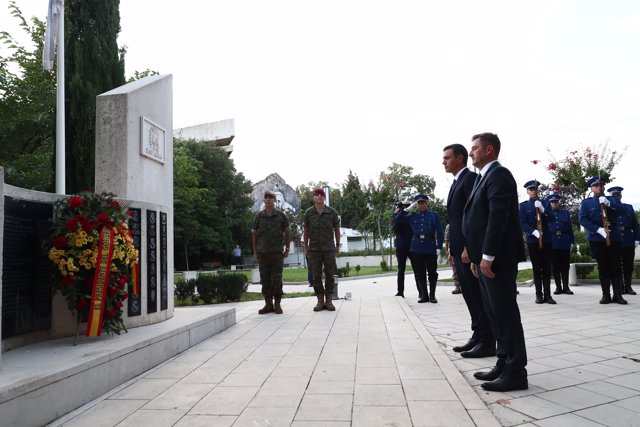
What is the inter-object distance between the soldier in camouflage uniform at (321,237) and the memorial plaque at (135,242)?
132 inches

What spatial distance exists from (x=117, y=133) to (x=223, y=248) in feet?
113

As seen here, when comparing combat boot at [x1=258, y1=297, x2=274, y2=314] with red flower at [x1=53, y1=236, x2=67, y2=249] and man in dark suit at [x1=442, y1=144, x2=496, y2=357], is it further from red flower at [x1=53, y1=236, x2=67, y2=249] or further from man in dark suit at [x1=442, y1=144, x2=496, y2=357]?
red flower at [x1=53, y1=236, x2=67, y2=249]

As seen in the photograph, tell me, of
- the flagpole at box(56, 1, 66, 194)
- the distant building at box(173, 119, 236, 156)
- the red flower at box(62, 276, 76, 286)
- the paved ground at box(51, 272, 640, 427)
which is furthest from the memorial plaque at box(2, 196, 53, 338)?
the distant building at box(173, 119, 236, 156)

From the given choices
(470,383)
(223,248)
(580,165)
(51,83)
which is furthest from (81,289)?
(223,248)

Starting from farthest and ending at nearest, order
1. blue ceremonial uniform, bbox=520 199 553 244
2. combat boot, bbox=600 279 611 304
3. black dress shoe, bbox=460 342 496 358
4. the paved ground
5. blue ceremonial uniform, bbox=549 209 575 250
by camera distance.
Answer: blue ceremonial uniform, bbox=549 209 575 250, blue ceremonial uniform, bbox=520 199 553 244, combat boot, bbox=600 279 611 304, black dress shoe, bbox=460 342 496 358, the paved ground

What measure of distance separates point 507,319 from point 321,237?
15.8 feet

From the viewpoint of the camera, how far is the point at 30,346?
13.1 ft

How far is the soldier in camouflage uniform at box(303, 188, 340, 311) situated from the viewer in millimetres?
7922

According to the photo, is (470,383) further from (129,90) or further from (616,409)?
(129,90)

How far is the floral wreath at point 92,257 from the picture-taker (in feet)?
13.0

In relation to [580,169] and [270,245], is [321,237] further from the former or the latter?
[580,169]

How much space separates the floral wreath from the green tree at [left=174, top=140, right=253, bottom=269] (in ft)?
97.5

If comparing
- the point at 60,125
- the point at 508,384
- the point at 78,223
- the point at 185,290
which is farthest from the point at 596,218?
the point at 60,125

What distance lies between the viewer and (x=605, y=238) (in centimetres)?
787
